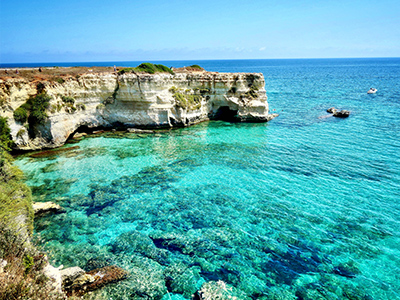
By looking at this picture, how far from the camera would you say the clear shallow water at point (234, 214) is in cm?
1144

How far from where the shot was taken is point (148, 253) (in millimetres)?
12898

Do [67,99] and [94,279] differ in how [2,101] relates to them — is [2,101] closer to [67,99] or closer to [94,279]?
[67,99]

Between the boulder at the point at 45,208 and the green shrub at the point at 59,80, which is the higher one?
the green shrub at the point at 59,80

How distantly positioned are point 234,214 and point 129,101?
25.0m

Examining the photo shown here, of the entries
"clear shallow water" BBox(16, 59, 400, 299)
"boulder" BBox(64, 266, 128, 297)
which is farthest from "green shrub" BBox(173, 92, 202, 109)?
"boulder" BBox(64, 266, 128, 297)

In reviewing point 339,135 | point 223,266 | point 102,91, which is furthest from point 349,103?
point 223,266

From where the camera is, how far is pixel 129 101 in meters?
34.7

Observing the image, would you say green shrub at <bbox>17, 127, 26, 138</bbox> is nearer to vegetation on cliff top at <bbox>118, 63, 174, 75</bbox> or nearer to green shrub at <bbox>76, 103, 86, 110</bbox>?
green shrub at <bbox>76, 103, 86, 110</bbox>

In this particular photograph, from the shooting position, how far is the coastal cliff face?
27250 mm

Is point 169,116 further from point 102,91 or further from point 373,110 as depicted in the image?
point 373,110

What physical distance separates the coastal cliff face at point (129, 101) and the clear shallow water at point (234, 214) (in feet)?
13.6

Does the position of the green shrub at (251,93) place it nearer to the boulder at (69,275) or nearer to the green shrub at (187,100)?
the green shrub at (187,100)

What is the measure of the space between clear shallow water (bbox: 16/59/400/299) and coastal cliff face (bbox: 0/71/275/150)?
13.6 ft

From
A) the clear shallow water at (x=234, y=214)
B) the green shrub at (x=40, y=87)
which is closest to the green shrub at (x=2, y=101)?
the green shrub at (x=40, y=87)
